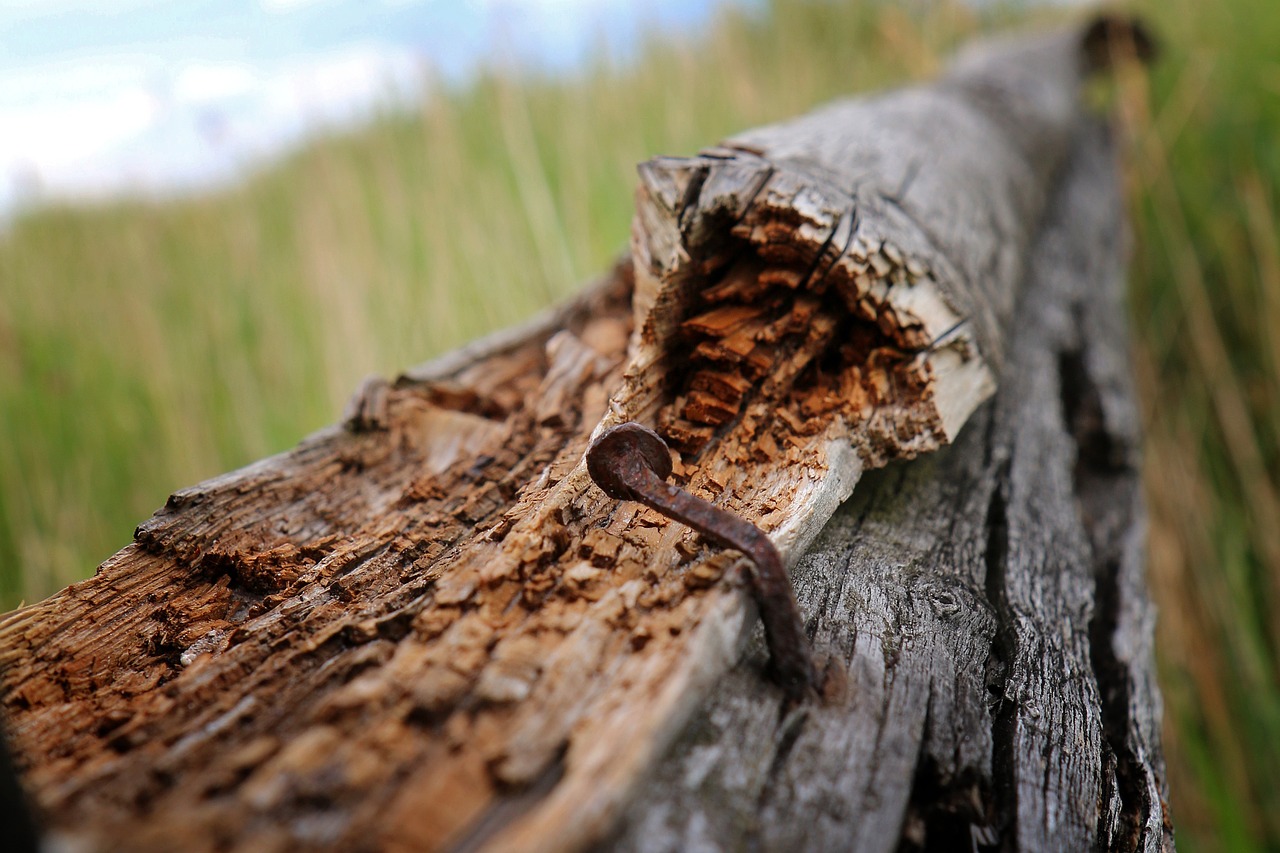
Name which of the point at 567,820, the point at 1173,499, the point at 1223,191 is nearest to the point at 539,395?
the point at 567,820

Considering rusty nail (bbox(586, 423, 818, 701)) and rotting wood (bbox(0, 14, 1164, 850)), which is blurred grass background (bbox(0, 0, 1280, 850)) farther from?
rusty nail (bbox(586, 423, 818, 701))

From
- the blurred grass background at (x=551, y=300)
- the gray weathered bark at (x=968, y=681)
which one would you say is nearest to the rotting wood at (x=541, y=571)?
the gray weathered bark at (x=968, y=681)

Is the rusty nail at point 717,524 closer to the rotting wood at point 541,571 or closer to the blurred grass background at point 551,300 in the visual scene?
the rotting wood at point 541,571

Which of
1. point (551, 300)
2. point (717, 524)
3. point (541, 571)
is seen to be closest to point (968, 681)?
point (717, 524)

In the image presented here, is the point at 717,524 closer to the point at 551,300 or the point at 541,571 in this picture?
the point at 541,571

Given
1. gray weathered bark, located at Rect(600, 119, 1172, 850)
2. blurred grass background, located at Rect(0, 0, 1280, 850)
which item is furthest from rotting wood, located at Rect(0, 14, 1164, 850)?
blurred grass background, located at Rect(0, 0, 1280, 850)
